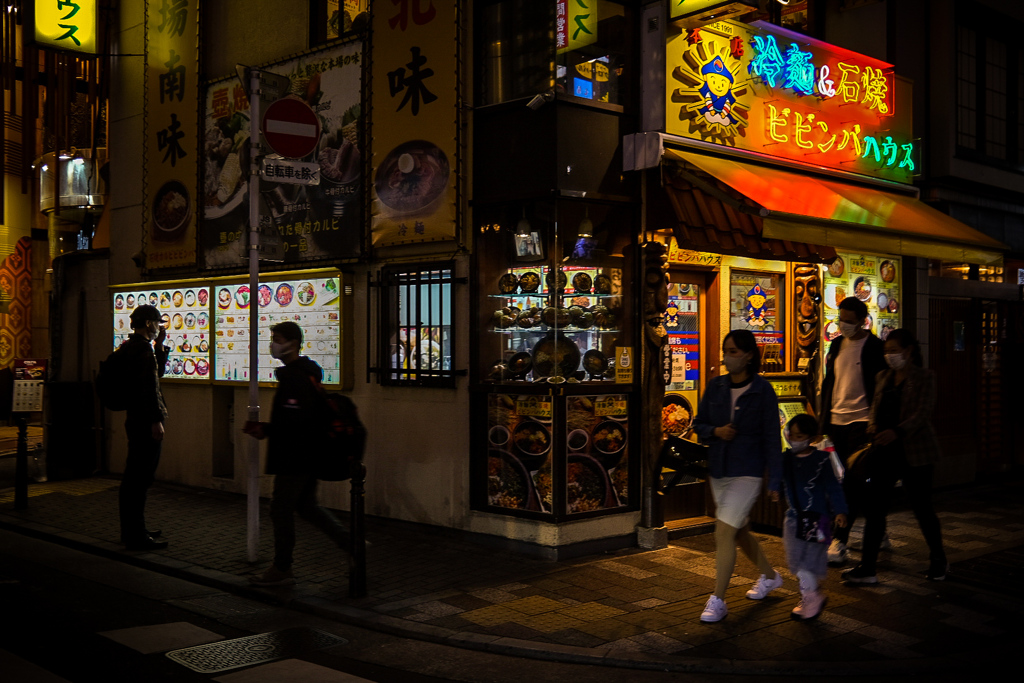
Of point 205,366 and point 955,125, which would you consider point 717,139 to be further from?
point 205,366

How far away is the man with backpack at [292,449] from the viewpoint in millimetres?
7207

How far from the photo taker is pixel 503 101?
869 cm

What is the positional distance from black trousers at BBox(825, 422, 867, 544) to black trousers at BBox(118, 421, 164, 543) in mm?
6383

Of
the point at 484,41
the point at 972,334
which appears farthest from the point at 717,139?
the point at 972,334

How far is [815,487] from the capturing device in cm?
632

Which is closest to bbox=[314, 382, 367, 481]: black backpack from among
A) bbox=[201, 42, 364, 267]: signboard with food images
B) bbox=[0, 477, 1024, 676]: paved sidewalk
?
bbox=[0, 477, 1024, 676]: paved sidewalk

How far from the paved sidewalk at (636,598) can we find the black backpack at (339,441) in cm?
93

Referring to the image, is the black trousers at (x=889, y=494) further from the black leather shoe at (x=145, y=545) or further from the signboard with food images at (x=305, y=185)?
the black leather shoe at (x=145, y=545)

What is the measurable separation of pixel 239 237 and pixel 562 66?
5.20 metres

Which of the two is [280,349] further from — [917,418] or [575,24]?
[917,418]

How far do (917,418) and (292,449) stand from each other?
16.6 ft

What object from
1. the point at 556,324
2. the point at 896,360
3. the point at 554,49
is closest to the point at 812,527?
the point at 896,360

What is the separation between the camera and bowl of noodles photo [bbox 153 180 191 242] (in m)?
12.3

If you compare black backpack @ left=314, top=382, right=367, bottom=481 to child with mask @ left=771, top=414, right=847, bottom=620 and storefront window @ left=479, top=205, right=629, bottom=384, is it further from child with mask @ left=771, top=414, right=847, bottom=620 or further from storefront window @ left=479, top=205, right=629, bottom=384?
child with mask @ left=771, top=414, right=847, bottom=620
